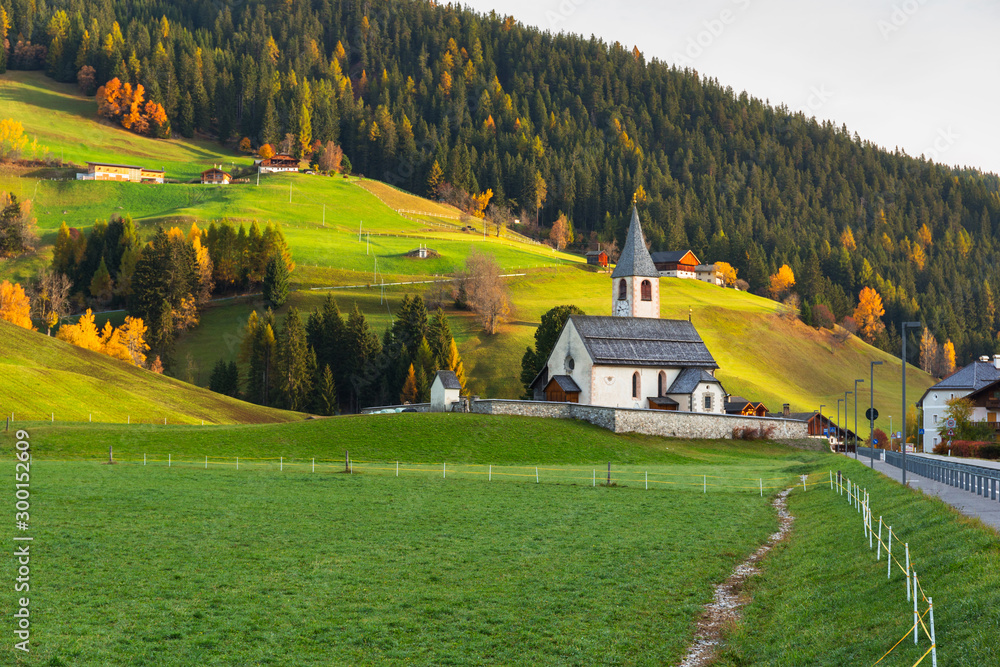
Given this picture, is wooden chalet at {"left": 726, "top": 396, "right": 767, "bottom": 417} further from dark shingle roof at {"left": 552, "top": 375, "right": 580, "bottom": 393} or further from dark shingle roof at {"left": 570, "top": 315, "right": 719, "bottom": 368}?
dark shingle roof at {"left": 552, "top": 375, "right": 580, "bottom": 393}

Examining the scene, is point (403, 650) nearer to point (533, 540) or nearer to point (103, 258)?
point (533, 540)

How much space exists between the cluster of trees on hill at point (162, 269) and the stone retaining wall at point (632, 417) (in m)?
54.3

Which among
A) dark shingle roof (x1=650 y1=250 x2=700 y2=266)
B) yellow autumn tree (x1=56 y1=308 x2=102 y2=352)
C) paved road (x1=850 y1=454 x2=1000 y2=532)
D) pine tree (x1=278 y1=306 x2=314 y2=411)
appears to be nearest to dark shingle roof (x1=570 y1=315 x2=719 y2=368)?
pine tree (x1=278 y1=306 x2=314 y2=411)

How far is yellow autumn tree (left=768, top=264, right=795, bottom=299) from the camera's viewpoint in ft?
636

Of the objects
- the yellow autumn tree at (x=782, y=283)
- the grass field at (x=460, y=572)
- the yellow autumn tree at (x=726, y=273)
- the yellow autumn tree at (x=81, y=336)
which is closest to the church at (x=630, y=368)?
the grass field at (x=460, y=572)

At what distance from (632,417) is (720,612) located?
50.1 metres

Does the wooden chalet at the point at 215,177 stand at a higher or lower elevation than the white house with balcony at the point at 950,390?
higher

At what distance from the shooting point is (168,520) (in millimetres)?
27672

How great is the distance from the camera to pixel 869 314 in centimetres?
19012

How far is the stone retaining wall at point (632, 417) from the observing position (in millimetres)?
67688

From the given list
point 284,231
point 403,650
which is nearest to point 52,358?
point 403,650

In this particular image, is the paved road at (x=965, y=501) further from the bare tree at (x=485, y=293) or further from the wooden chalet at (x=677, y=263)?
the wooden chalet at (x=677, y=263)

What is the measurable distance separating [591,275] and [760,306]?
30.6m

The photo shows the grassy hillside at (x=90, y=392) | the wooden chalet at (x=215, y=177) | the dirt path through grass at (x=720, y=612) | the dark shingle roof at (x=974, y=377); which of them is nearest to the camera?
the dirt path through grass at (x=720, y=612)
